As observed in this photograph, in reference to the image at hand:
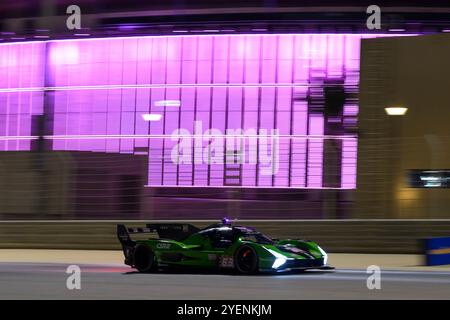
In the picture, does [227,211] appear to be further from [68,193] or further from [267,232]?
[68,193]

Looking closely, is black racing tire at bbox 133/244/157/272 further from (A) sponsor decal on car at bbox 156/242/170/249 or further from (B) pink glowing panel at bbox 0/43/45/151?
(B) pink glowing panel at bbox 0/43/45/151

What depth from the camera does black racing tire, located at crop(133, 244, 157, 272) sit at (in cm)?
1445

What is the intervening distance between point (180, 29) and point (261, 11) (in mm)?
3285

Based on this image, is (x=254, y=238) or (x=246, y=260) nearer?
(x=246, y=260)

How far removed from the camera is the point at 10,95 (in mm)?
30109

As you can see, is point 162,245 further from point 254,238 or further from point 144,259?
point 254,238

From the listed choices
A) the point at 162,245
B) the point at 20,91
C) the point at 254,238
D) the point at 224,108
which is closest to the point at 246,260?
the point at 254,238

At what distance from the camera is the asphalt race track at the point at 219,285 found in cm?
1018

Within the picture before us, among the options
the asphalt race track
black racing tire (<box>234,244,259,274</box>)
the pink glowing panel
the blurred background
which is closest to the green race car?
black racing tire (<box>234,244,259,274</box>)

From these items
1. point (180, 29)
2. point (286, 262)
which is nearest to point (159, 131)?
point (180, 29)

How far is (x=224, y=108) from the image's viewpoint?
1123 inches

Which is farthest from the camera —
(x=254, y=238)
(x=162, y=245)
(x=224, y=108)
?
(x=224, y=108)

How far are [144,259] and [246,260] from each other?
220cm

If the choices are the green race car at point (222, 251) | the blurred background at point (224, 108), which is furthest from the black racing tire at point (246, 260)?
the blurred background at point (224, 108)
